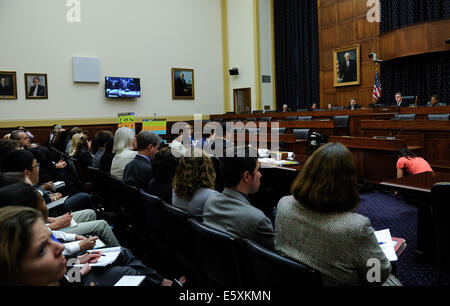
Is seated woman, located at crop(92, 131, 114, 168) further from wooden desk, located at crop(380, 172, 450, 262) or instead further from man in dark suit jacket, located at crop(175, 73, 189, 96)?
man in dark suit jacket, located at crop(175, 73, 189, 96)

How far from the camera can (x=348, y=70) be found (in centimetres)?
1291

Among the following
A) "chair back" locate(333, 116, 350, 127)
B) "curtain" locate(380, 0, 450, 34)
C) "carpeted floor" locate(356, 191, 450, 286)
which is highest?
"curtain" locate(380, 0, 450, 34)

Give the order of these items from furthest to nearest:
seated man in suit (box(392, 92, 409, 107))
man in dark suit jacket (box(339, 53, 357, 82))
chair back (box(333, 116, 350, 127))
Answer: man in dark suit jacket (box(339, 53, 357, 82))
seated man in suit (box(392, 92, 409, 107))
chair back (box(333, 116, 350, 127))

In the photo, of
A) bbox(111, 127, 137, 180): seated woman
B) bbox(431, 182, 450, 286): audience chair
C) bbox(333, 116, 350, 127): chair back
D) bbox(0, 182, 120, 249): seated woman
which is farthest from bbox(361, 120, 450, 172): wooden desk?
bbox(0, 182, 120, 249): seated woman

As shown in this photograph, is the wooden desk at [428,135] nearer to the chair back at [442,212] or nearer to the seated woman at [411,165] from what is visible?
the seated woman at [411,165]

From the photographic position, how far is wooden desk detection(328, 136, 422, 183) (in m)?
5.75

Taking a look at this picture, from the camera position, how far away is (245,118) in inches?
475

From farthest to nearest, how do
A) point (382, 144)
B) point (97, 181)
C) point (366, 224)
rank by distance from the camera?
point (382, 144) < point (97, 181) < point (366, 224)

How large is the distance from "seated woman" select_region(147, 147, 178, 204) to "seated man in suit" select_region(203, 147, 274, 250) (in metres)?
0.80

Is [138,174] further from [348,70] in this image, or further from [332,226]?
[348,70]

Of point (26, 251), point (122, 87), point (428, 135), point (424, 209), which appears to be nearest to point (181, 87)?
point (122, 87)
